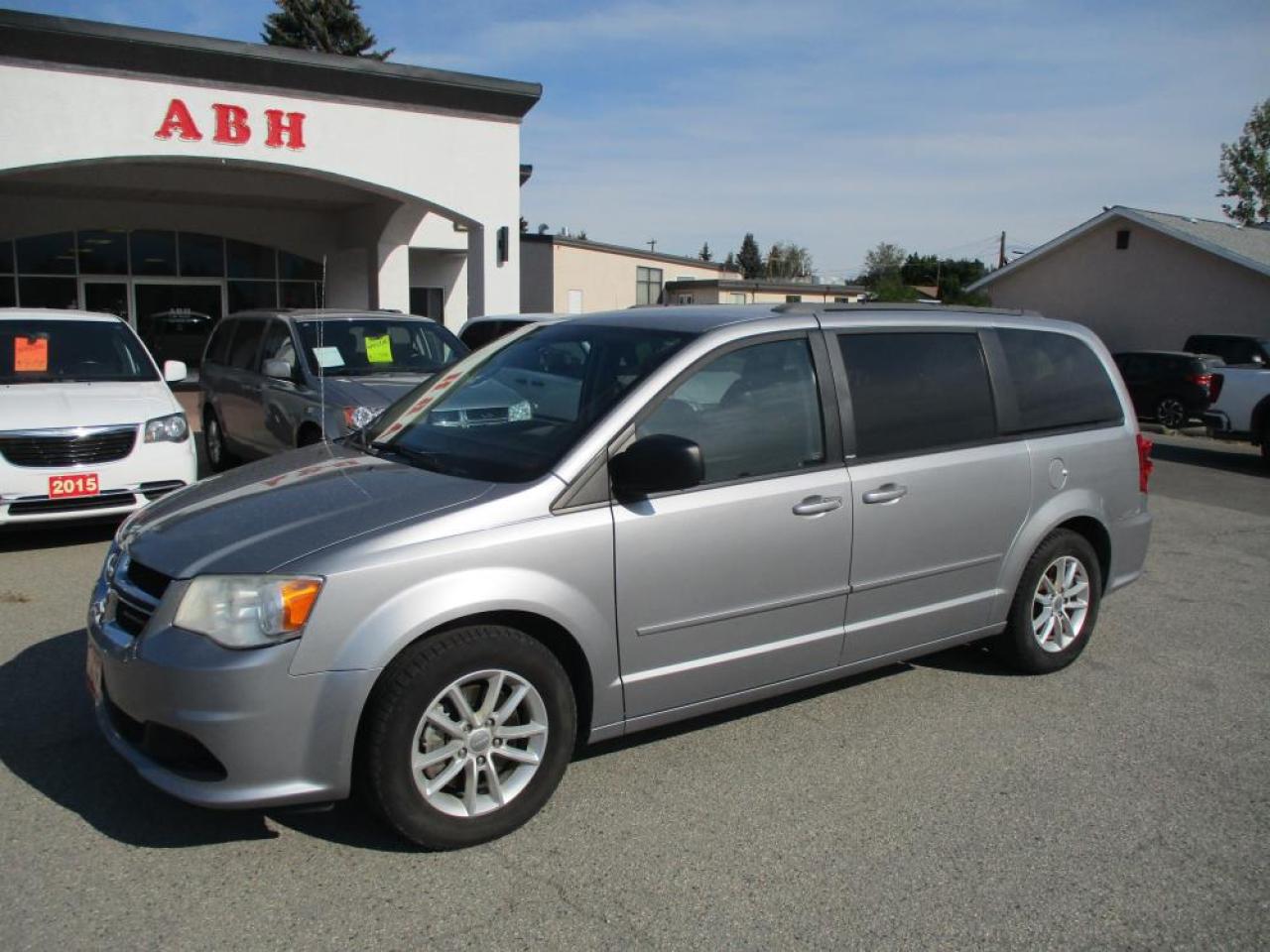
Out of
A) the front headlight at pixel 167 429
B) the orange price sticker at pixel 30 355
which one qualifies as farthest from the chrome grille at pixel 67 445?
the orange price sticker at pixel 30 355

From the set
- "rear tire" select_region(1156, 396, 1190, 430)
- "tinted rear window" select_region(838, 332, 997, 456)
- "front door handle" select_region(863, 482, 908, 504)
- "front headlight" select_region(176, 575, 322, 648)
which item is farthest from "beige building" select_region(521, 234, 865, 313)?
"front headlight" select_region(176, 575, 322, 648)

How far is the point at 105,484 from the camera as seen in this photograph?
23.5 ft

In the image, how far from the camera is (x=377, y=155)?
1560 centimetres

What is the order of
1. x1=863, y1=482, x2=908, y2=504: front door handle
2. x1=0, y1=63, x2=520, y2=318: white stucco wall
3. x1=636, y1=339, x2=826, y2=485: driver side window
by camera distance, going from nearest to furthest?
x1=636, y1=339, x2=826, y2=485: driver side window
x1=863, y1=482, x2=908, y2=504: front door handle
x1=0, y1=63, x2=520, y2=318: white stucco wall

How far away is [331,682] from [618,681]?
1.03 meters

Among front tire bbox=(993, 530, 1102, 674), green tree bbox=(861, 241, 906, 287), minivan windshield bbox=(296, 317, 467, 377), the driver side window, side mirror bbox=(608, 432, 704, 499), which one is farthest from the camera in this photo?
green tree bbox=(861, 241, 906, 287)

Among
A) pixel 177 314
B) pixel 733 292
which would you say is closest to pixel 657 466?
pixel 177 314

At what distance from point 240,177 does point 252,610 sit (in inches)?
766

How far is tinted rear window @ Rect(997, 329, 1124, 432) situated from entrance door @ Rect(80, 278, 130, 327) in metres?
21.2

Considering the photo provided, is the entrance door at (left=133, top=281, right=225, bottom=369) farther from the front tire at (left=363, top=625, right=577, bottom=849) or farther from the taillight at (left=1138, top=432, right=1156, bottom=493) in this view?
the front tire at (left=363, top=625, right=577, bottom=849)

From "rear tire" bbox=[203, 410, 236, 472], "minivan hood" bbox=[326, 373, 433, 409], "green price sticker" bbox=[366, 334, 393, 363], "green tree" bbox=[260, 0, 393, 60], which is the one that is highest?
"green tree" bbox=[260, 0, 393, 60]

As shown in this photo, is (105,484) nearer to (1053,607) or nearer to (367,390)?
(367,390)

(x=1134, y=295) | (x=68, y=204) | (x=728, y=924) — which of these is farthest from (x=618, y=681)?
(x=1134, y=295)

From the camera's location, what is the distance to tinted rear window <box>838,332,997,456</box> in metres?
4.37
